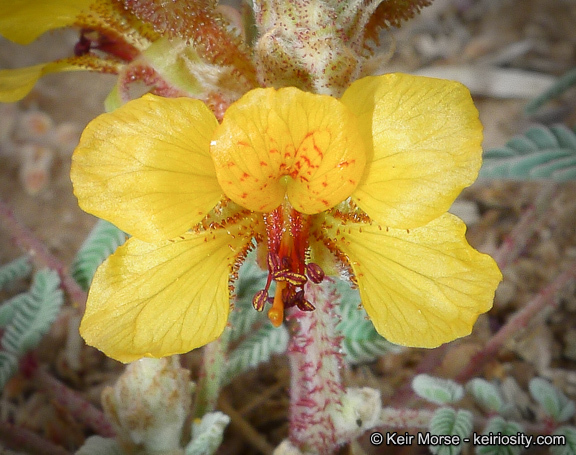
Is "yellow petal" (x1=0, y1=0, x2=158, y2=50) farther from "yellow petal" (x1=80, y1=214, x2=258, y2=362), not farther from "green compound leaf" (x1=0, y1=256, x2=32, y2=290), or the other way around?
"green compound leaf" (x1=0, y1=256, x2=32, y2=290)

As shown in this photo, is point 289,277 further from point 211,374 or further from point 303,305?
point 211,374

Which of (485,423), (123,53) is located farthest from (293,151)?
(485,423)

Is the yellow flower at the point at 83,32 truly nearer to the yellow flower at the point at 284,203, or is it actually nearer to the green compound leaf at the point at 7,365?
the yellow flower at the point at 284,203

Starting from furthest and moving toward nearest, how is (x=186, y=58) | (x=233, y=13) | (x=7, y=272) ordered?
1. (x=7, y=272)
2. (x=233, y=13)
3. (x=186, y=58)

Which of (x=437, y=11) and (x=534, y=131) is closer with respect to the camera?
(x=534, y=131)

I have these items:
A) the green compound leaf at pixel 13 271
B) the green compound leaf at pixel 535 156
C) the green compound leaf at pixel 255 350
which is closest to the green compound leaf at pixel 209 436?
the green compound leaf at pixel 255 350

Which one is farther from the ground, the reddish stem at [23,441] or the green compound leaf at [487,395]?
the green compound leaf at [487,395]

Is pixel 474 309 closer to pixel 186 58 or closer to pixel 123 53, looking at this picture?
pixel 186 58
